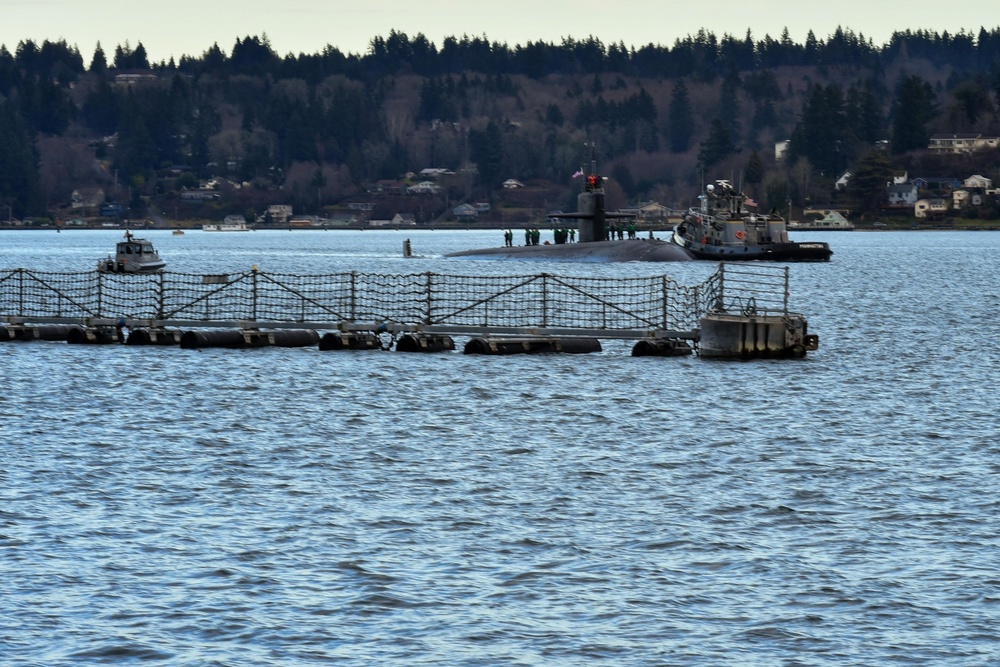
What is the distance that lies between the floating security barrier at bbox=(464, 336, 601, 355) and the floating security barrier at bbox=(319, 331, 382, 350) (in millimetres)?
3852

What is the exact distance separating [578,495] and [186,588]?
8666 mm

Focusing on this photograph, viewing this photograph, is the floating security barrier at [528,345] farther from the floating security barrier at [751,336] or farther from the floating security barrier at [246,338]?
the floating security barrier at [246,338]

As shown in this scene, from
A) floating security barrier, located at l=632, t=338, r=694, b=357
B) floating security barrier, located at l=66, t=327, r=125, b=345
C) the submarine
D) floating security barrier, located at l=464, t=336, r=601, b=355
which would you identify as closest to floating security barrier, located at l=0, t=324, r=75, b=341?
floating security barrier, located at l=66, t=327, r=125, b=345

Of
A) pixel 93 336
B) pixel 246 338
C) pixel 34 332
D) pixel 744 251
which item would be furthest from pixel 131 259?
pixel 246 338

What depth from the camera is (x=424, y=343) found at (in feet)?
179

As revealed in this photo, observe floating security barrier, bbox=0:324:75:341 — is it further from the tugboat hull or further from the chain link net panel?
the tugboat hull

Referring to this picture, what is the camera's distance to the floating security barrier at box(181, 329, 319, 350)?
5497 cm

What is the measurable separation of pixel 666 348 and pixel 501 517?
87.0 feet

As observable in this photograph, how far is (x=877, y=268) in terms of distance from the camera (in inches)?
5620

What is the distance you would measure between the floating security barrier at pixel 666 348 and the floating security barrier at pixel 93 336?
63.4ft

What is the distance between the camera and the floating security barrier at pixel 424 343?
54.3 m

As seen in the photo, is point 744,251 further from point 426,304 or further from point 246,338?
point 246,338

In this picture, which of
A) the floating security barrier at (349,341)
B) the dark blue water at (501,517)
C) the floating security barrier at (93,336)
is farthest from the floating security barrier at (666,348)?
the floating security barrier at (93,336)

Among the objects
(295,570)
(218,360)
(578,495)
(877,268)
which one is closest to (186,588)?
(295,570)
